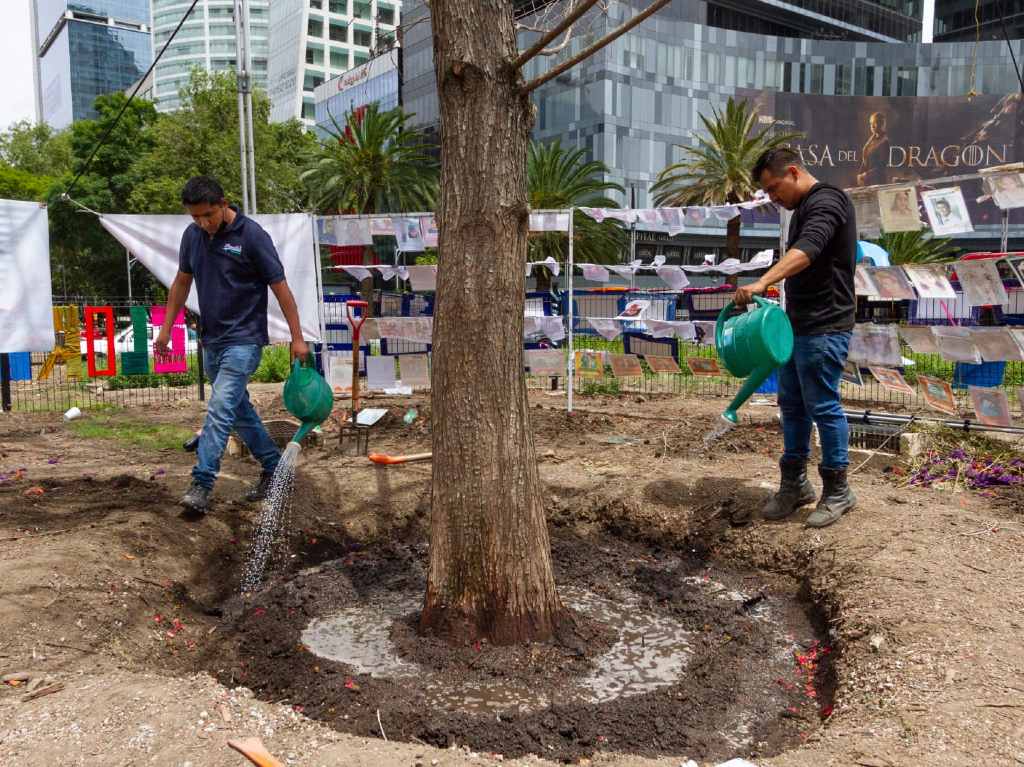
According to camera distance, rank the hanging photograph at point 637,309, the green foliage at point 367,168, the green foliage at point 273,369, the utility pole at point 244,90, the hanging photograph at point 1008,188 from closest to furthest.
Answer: the hanging photograph at point 1008,188 → the hanging photograph at point 637,309 → the utility pole at point 244,90 → the green foliage at point 273,369 → the green foliage at point 367,168

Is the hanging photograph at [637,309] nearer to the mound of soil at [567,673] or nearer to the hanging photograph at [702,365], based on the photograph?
the hanging photograph at [702,365]

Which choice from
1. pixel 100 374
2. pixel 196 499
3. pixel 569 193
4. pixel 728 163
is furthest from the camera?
pixel 728 163

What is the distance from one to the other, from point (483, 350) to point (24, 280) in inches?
270

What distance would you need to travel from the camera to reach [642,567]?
172 inches

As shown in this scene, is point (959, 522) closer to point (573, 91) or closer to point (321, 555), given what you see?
point (321, 555)

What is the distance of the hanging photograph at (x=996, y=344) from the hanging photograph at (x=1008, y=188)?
833 millimetres

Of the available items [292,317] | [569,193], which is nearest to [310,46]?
[569,193]

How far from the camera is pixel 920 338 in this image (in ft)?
18.4

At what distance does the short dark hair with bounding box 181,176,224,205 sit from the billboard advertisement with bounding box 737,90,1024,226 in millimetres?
59560

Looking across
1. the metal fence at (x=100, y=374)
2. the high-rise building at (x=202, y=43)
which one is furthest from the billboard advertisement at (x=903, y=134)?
the high-rise building at (x=202, y=43)

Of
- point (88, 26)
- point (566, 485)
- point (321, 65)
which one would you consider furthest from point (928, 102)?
point (88, 26)

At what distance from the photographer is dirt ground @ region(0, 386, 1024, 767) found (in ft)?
7.51

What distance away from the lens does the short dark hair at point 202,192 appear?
4.33 metres

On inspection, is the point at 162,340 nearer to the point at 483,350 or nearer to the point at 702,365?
the point at 483,350
